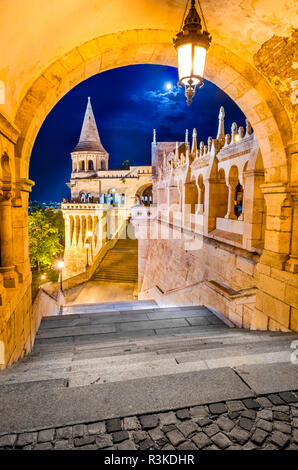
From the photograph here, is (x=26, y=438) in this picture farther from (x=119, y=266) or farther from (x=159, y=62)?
(x=119, y=266)

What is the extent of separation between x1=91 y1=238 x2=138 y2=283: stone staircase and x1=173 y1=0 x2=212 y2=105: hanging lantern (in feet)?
50.8

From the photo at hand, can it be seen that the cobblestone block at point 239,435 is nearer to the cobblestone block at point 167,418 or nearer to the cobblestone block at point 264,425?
the cobblestone block at point 264,425

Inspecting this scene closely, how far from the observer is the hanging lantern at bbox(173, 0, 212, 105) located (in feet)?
8.16

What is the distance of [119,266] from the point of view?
19.1 metres

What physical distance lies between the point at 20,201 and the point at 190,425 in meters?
3.25

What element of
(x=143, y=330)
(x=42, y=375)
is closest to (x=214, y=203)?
(x=143, y=330)

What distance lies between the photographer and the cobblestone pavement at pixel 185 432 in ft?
4.75

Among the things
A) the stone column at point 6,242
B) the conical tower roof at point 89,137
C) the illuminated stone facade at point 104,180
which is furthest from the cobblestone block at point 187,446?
the conical tower roof at point 89,137

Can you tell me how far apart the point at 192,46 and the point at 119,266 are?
683 inches

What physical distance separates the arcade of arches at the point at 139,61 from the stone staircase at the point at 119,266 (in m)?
13.7

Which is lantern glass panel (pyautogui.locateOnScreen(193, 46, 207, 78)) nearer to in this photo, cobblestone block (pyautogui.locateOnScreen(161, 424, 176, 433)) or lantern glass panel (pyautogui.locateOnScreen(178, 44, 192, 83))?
lantern glass panel (pyautogui.locateOnScreen(178, 44, 192, 83))

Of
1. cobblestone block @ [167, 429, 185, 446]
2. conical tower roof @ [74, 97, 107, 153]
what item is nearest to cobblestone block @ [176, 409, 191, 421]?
cobblestone block @ [167, 429, 185, 446]

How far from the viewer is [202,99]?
7162 cm

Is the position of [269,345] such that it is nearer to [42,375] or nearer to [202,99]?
[42,375]
